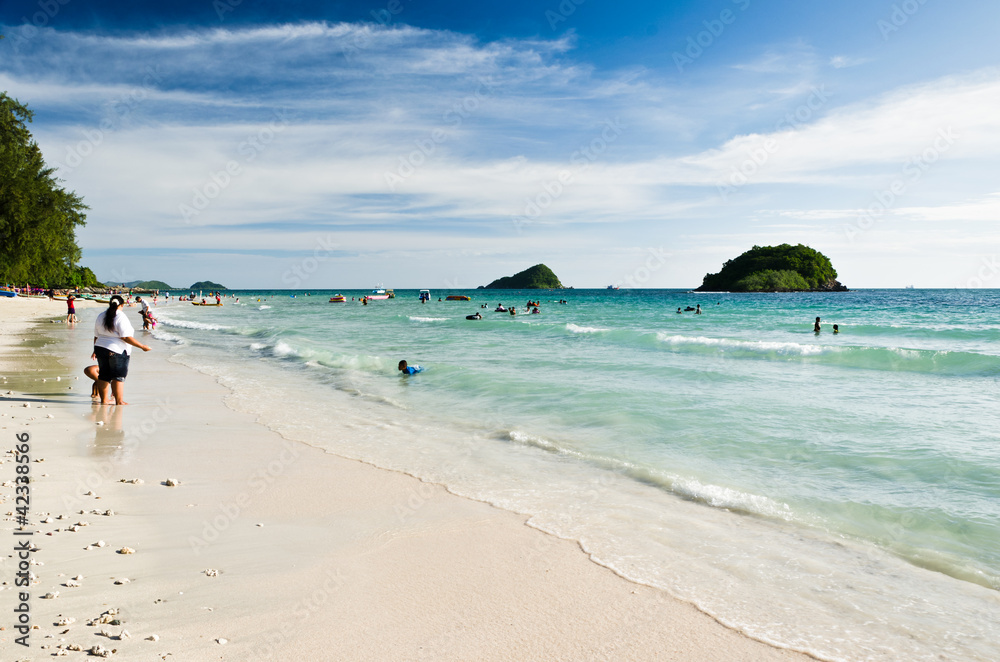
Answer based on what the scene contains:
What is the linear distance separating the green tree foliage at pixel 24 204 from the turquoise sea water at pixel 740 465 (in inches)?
1058

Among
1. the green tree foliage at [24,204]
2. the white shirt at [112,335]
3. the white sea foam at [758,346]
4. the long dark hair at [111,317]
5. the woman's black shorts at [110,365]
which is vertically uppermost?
the green tree foliage at [24,204]

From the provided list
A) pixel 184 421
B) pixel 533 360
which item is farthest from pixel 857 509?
pixel 533 360

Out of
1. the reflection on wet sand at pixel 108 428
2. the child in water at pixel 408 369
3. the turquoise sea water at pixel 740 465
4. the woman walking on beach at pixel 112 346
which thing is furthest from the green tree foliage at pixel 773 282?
the reflection on wet sand at pixel 108 428

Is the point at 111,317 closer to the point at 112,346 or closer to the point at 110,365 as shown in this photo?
the point at 112,346

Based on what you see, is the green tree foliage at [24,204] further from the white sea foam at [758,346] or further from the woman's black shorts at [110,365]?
the white sea foam at [758,346]

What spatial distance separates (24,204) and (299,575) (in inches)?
1748

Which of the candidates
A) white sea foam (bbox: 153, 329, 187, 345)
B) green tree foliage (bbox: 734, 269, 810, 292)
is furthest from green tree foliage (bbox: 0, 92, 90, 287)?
green tree foliage (bbox: 734, 269, 810, 292)

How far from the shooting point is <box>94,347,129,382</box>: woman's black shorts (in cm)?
1062

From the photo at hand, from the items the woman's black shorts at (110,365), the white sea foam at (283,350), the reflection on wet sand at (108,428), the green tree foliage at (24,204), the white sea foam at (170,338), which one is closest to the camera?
the reflection on wet sand at (108,428)

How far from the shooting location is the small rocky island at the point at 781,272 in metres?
160

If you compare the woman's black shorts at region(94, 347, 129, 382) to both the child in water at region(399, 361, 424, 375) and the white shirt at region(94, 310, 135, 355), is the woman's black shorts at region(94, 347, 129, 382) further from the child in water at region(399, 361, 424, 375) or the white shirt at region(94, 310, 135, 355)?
the child in water at region(399, 361, 424, 375)

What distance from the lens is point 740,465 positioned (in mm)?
8133

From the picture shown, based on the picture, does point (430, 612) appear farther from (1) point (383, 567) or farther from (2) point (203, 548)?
(2) point (203, 548)

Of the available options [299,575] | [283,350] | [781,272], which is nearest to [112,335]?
[299,575]
